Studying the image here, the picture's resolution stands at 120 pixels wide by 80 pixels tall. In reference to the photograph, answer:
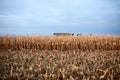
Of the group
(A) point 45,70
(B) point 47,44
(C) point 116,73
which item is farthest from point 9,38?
(C) point 116,73

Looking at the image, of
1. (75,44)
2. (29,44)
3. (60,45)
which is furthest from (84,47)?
(29,44)

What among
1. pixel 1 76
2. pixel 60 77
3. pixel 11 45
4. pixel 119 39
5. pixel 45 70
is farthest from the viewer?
pixel 119 39

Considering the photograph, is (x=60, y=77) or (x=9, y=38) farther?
(x=9, y=38)

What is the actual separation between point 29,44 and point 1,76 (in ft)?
29.4

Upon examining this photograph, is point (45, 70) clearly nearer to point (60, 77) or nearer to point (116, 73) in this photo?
point (60, 77)

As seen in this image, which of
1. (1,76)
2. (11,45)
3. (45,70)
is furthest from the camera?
(11,45)

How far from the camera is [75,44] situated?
15.0 metres

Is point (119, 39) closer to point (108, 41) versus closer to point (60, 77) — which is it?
point (108, 41)

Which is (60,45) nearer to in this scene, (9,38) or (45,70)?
(9,38)

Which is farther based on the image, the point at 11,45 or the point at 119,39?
the point at 119,39

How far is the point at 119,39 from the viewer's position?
52.4 feet

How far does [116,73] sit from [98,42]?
932cm

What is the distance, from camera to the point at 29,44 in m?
15.0

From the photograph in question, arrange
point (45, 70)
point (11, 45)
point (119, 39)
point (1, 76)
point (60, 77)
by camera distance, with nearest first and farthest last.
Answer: point (60, 77)
point (1, 76)
point (45, 70)
point (11, 45)
point (119, 39)
